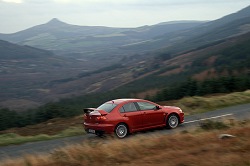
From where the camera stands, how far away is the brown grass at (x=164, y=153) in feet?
23.0

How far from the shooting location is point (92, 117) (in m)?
13.3

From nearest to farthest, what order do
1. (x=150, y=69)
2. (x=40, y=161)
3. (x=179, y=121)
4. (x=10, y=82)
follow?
1. (x=40, y=161)
2. (x=179, y=121)
3. (x=150, y=69)
4. (x=10, y=82)

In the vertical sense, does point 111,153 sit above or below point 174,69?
below

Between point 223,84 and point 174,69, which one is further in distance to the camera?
point 174,69

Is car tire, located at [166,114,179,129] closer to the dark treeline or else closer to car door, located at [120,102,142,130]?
car door, located at [120,102,142,130]

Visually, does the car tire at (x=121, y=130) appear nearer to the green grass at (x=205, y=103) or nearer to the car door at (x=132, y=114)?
the car door at (x=132, y=114)

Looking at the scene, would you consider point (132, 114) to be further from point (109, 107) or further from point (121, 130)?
point (109, 107)

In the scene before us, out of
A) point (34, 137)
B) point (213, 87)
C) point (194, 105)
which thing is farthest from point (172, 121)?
point (213, 87)

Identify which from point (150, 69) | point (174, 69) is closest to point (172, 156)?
point (174, 69)

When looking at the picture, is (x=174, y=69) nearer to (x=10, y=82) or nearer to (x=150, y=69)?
(x=150, y=69)

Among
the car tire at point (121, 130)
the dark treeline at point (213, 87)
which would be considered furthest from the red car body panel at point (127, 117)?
the dark treeline at point (213, 87)

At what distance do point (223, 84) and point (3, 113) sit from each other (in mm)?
15375

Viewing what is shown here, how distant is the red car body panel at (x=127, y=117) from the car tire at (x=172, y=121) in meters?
0.12

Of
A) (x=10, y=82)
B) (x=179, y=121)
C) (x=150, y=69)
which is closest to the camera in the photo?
(x=179, y=121)
